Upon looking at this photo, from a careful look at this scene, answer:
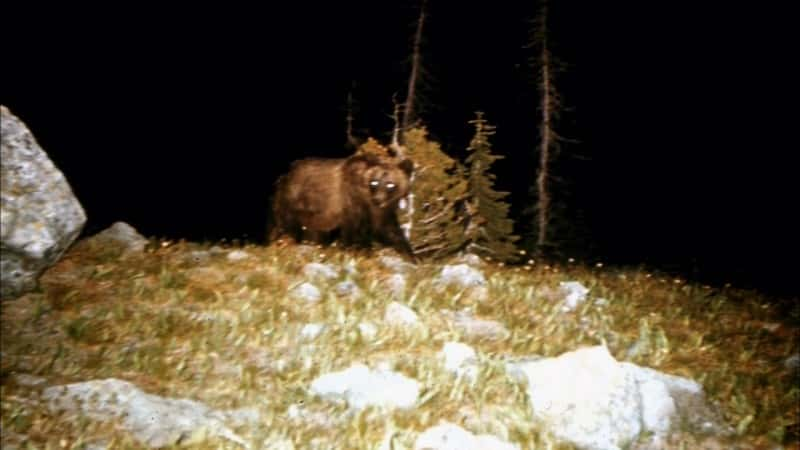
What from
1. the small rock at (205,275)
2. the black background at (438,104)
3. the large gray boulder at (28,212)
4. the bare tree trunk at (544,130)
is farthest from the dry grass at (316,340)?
the black background at (438,104)

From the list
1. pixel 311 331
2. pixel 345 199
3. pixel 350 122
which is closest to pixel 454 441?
pixel 311 331

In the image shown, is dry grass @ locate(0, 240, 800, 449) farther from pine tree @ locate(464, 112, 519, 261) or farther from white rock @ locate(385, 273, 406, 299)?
pine tree @ locate(464, 112, 519, 261)

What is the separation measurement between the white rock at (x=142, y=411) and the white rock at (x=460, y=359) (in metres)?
1.86

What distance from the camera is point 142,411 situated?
6043 mm

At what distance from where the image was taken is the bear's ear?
11144 millimetres

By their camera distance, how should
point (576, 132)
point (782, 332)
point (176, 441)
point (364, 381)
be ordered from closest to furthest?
1. point (176, 441)
2. point (364, 381)
3. point (782, 332)
4. point (576, 132)

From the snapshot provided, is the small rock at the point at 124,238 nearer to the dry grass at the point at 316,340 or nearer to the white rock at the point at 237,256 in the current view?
the dry grass at the point at 316,340

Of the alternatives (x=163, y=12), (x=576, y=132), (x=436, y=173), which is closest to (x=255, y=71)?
(x=163, y=12)

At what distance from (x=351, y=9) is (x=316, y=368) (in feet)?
27.3

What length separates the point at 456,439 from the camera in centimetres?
596

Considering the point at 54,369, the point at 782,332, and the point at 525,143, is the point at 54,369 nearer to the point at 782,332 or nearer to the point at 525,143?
the point at 782,332

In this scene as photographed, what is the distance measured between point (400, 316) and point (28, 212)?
368 centimetres

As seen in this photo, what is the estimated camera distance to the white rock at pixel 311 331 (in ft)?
25.1

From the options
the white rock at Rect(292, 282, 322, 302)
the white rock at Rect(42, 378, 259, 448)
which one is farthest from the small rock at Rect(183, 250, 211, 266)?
the white rock at Rect(42, 378, 259, 448)
